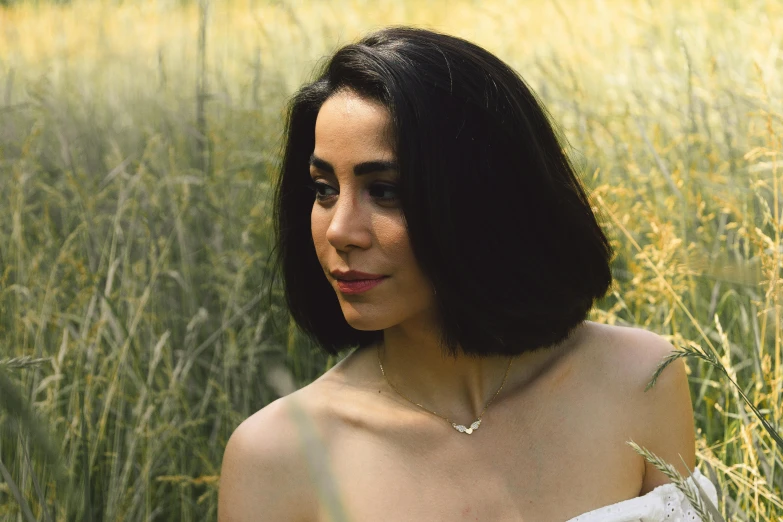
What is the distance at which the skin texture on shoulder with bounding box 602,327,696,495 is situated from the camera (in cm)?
215

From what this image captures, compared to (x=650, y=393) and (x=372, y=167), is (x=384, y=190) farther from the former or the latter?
(x=650, y=393)

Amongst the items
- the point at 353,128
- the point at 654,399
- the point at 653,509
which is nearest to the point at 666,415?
the point at 654,399

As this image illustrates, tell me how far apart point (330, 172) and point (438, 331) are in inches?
15.2

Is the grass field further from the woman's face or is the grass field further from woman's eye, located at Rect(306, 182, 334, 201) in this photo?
woman's eye, located at Rect(306, 182, 334, 201)

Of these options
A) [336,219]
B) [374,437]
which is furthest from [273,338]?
[336,219]

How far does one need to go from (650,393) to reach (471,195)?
589 mm

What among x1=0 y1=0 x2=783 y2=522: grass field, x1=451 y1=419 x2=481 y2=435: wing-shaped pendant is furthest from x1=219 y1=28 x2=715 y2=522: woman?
x1=0 y1=0 x2=783 y2=522: grass field

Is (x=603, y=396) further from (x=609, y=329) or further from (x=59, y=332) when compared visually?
(x=59, y=332)

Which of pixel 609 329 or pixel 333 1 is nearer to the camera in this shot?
pixel 609 329

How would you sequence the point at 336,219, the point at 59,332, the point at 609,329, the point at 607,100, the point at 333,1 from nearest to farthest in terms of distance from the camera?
the point at 336,219 → the point at 609,329 → the point at 59,332 → the point at 607,100 → the point at 333,1

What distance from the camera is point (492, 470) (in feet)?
6.68

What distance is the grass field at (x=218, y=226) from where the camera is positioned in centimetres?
261

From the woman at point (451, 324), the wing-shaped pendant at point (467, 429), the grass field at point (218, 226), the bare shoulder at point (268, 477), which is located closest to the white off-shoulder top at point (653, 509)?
the woman at point (451, 324)

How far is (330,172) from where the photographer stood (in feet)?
6.43
